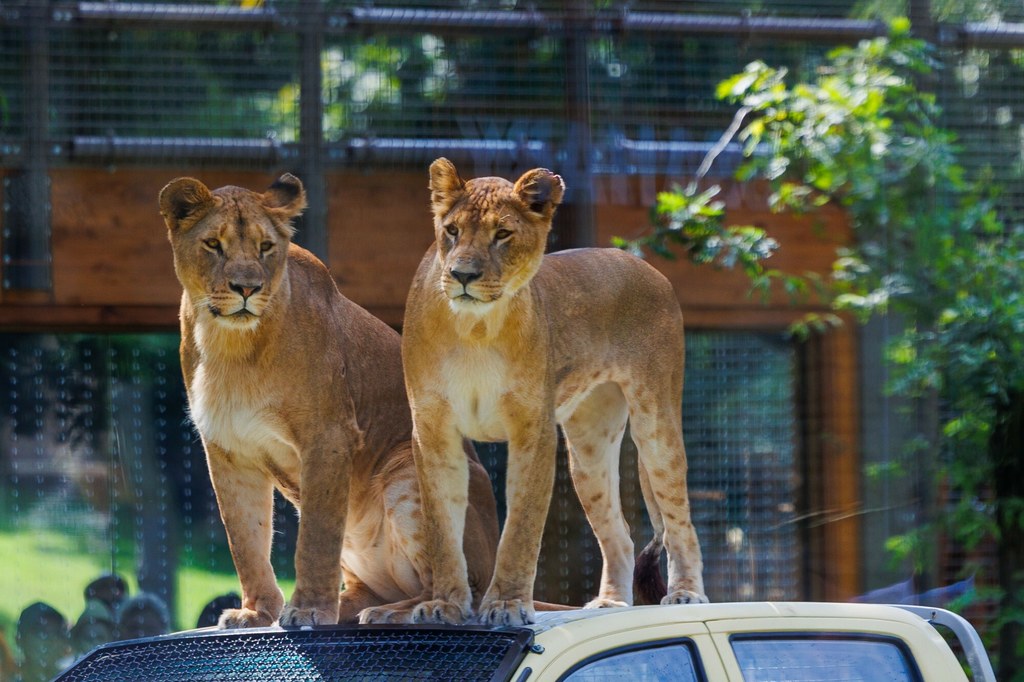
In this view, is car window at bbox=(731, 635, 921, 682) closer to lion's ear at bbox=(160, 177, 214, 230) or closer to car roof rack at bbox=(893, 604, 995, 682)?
car roof rack at bbox=(893, 604, 995, 682)

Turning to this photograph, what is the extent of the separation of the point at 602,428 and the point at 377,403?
2.49 ft

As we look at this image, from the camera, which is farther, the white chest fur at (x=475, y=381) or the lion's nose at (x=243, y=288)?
the white chest fur at (x=475, y=381)

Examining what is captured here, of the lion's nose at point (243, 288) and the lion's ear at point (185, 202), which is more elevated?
the lion's ear at point (185, 202)

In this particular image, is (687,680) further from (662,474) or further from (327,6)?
(327,6)

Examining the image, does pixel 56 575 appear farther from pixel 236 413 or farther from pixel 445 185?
pixel 445 185

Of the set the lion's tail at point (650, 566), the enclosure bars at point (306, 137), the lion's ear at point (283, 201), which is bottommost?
the lion's tail at point (650, 566)

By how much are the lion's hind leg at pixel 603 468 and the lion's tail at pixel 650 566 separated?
6cm

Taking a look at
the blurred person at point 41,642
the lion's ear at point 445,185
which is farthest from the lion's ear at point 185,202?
the blurred person at point 41,642

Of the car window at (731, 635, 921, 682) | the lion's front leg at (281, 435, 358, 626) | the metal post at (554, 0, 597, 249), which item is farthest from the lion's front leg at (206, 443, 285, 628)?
the metal post at (554, 0, 597, 249)

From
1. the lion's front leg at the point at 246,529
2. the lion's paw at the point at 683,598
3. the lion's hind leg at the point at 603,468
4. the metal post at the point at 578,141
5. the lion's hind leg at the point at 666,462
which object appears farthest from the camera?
the metal post at the point at 578,141

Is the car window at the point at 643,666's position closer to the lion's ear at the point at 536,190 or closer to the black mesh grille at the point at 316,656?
the black mesh grille at the point at 316,656

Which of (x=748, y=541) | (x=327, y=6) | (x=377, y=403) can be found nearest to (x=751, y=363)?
(x=748, y=541)

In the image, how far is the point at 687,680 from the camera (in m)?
3.03

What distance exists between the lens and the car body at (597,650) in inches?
113
